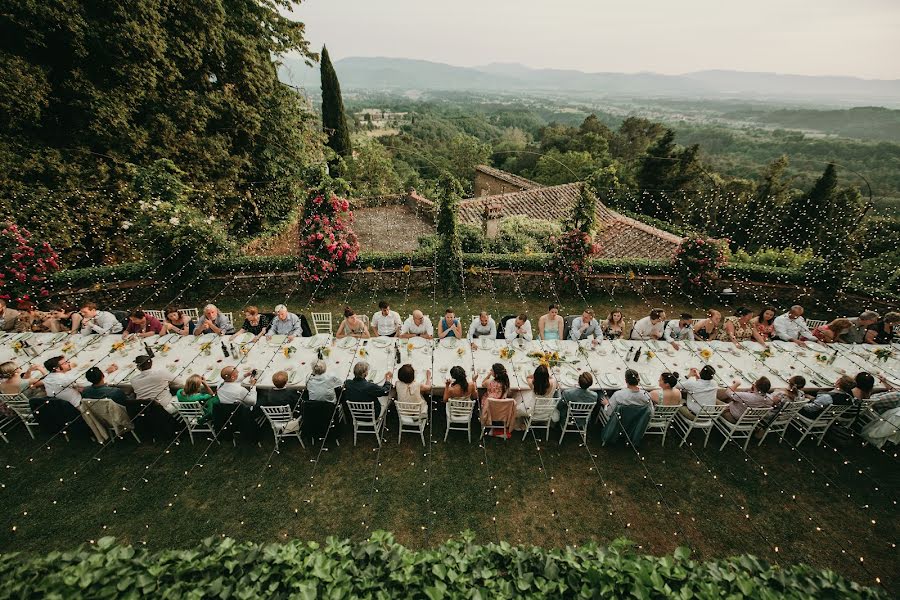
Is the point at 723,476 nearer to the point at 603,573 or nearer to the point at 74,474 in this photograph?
the point at 603,573

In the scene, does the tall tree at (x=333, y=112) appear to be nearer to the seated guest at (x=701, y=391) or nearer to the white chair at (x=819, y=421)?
the seated guest at (x=701, y=391)

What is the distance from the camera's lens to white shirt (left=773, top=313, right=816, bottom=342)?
766cm

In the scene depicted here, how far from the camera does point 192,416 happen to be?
18.2ft

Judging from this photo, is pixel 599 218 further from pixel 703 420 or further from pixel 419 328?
pixel 703 420

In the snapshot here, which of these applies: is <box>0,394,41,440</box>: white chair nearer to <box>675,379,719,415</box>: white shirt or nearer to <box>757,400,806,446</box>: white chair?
<box>675,379,719,415</box>: white shirt

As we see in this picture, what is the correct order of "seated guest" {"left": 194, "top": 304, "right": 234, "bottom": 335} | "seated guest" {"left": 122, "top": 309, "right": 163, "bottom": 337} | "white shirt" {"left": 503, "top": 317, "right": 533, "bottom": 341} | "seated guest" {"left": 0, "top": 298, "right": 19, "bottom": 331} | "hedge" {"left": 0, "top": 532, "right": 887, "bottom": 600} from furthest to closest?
1. "white shirt" {"left": 503, "top": 317, "right": 533, "bottom": 341}
2. "seated guest" {"left": 194, "top": 304, "right": 234, "bottom": 335}
3. "seated guest" {"left": 0, "top": 298, "right": 19, "bottom": 331}
4. "seated guest" {"left": 122, "top": 309, "right": 163, "bottom": 337}
5. "hedge" {"left": 0, "top": 532, "right": 887, "bottom": 600}

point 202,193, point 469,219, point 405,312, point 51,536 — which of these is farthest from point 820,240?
point 51,536

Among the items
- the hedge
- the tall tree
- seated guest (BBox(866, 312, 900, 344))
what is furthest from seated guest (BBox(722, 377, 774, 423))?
the tall tree

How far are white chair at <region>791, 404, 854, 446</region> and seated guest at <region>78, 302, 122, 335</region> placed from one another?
1143 centimetres

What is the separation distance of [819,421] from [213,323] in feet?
33.0

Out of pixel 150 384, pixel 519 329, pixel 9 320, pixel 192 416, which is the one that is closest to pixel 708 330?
pixel 519 329

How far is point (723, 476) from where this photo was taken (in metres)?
5.65

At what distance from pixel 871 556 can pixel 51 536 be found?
9.64 meters

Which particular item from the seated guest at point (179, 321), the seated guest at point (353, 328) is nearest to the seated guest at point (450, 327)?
the seated guest at point (353, 328)
